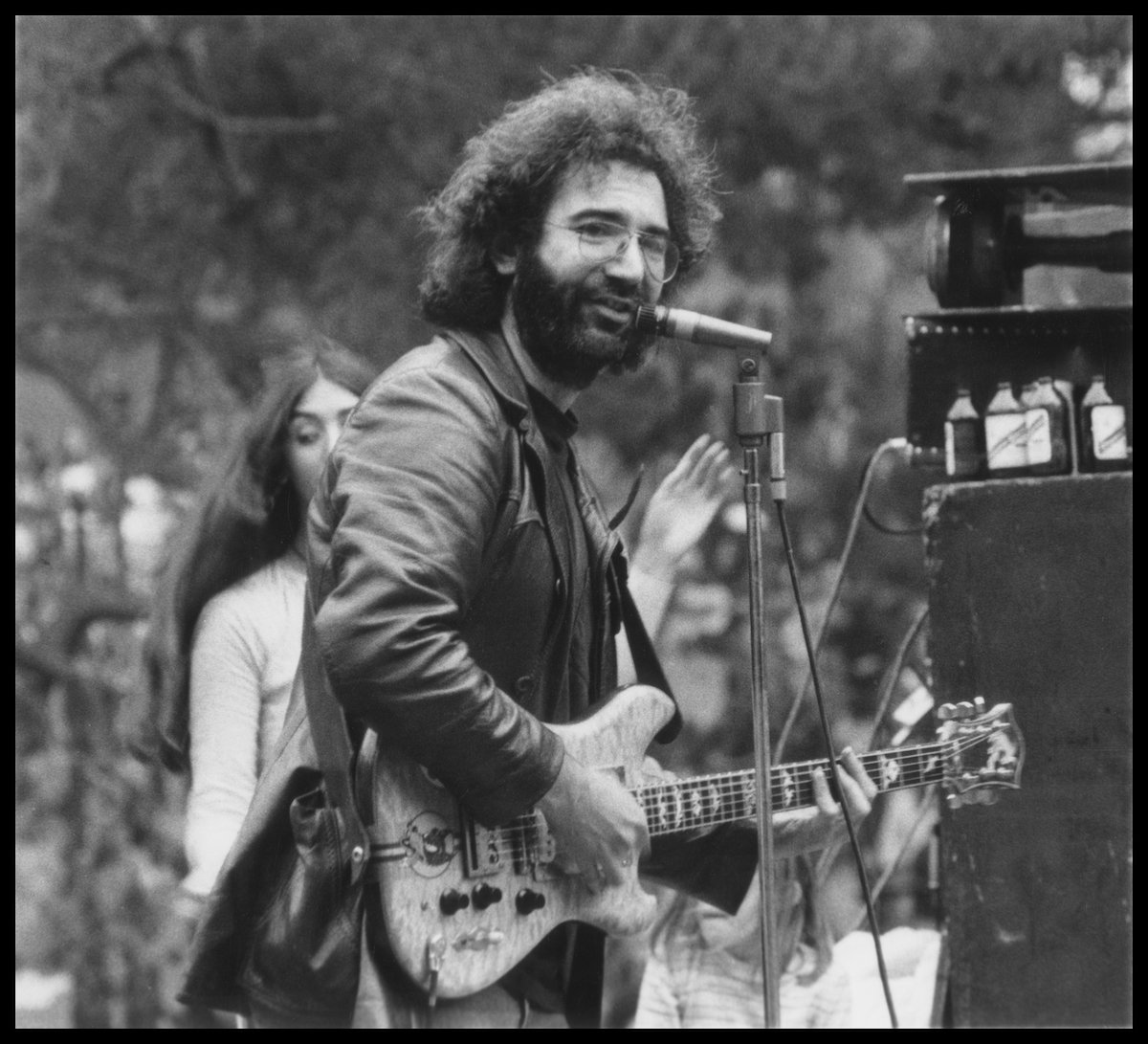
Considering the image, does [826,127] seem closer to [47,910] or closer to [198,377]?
[198,377]

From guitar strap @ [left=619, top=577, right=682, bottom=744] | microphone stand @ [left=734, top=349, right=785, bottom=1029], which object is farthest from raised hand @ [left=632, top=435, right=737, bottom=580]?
microphone stand @ [left=734, top=349, right=785, bottom=1029]

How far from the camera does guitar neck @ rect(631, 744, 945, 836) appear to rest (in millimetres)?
3295

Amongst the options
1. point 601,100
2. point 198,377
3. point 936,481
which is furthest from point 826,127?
point 601,100

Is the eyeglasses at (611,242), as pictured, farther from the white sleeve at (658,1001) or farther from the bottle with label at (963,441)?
the white sleeve at (658,1001)

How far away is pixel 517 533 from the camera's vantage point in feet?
10.1

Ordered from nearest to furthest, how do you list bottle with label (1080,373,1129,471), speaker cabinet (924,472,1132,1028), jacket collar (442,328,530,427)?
1. jacket collar (442,328,530,427)
2. speaker cabinet (924,472,1132,1028)
3. bottle with label (1080,373,1129,471)

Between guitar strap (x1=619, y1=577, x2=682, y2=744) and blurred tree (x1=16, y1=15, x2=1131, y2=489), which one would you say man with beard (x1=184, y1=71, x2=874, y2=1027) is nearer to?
guitar strap (x1=619, y1=577, x2=682, y2=744)

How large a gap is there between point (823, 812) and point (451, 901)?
0.86 m

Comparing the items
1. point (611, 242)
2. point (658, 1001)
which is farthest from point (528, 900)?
point (658, 1001)

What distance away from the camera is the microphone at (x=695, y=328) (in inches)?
121

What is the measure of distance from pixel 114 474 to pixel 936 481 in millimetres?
5428

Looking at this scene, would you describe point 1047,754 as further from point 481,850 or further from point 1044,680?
point 481,850

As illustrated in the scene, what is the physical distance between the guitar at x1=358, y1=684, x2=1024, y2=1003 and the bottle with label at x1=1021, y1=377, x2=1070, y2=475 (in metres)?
1.17

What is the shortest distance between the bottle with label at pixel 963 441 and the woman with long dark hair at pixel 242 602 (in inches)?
55.1
